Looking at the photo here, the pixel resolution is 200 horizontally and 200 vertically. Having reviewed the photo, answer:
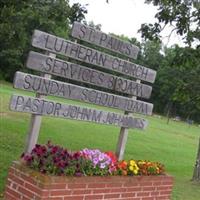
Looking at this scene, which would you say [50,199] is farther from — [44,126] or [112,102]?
[44,126]

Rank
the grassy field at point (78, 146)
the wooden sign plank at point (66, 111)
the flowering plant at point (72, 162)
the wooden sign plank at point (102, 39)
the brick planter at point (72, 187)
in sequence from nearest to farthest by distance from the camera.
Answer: the brick planter at point (72, 187), the flowering plant at point (72, 162), the wooden sign plank at point (66, 111), the wooden sign plank at point (102, 39), the grassy field at point (78, 146)

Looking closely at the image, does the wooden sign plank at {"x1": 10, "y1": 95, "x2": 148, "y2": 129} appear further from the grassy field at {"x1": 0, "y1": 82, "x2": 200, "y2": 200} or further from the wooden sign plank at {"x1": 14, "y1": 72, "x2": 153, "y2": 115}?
the grassy field at {"x1": 0, "y1": 82, "x2": 200, "y2": 200}

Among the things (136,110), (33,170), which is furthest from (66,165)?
(136,110)

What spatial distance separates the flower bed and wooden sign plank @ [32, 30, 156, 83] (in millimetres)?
1621

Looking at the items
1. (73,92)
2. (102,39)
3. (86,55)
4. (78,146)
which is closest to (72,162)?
(73,92)

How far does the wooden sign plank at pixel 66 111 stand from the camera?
7.92 meters

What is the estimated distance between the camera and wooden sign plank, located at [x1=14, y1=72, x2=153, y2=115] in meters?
7.93

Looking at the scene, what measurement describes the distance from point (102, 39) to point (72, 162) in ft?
9.34

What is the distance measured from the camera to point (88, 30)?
350 inches

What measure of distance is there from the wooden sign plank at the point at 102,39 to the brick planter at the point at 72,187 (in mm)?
2477

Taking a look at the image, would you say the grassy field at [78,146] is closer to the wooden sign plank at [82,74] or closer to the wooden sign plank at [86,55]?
the wooden sign plank at [82,74]

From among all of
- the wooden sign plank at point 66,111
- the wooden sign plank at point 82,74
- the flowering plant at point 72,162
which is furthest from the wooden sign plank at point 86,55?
the flowering plant at point 72,162

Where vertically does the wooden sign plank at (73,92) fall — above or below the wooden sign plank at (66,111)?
above

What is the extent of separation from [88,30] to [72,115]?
4.72 ft
